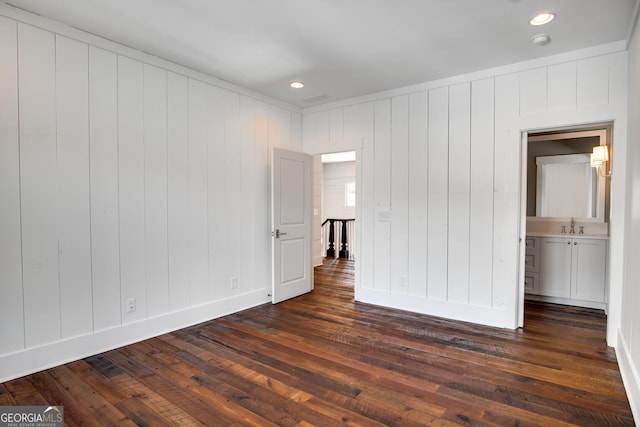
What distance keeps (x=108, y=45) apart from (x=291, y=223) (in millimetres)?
2769

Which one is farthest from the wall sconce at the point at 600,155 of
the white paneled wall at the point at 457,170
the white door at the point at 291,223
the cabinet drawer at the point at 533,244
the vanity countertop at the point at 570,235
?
the white door at the point at 291,223

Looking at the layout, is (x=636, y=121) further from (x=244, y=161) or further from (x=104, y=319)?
(x=104, y=319)

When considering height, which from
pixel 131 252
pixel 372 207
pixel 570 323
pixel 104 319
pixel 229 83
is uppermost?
pixel 229 83

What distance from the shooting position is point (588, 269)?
4.22 m

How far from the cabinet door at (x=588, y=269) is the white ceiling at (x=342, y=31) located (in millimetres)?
2420

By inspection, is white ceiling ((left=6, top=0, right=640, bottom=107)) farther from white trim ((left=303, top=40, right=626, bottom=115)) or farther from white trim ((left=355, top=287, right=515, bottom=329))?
white trim ((left=355, top=287, right=515, bottom=329))

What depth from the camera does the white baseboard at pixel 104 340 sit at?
251 centimetres

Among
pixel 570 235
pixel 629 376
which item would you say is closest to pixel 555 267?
pixel 570 235

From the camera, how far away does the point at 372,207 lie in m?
4.43

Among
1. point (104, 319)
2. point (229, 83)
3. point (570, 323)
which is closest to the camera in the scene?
point (104, 319)

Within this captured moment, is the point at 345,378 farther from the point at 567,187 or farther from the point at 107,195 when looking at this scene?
the point at 567,187

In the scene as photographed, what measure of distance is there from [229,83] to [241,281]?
2.37 metres

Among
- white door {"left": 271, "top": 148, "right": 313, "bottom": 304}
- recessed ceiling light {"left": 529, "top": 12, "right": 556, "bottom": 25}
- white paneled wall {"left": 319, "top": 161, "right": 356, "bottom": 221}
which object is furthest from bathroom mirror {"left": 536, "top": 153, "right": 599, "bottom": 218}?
white paneled wall {"left": 319, "top": 161, "right": 356, "bottom": 221}

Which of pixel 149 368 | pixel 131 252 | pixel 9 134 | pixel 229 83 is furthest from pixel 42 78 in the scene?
pixel 149 368
